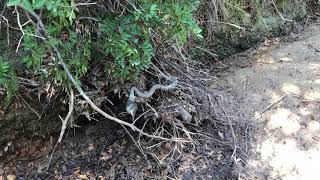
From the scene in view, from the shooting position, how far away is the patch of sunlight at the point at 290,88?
3180mm

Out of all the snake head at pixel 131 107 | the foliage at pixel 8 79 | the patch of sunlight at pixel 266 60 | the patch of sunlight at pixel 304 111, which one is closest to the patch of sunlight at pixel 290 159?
the patch of sunlight at pixel 304 111

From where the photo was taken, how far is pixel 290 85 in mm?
3262

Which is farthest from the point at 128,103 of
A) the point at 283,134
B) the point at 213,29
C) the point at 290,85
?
the point at 213,29

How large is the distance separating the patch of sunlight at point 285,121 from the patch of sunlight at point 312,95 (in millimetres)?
230

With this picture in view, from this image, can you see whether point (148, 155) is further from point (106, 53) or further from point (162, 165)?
point (106, 53)

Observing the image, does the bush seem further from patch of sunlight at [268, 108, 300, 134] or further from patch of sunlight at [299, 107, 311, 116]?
patch of sunlight at [299, 107, 311, 116]

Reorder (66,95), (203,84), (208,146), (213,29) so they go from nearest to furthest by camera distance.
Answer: (66,95)
(208,146)
(203,84)
(213,29)

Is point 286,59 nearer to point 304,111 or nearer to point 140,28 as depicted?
point 304,111

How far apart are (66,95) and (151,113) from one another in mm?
571

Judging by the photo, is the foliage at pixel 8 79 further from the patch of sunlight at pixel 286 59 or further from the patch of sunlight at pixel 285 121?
the patch of sunlight at pixel 286 59

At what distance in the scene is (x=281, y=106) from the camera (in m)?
3.05

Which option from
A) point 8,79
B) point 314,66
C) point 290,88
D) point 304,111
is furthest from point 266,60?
point 8,79

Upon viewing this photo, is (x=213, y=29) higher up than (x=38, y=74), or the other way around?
(x=38, y=74)

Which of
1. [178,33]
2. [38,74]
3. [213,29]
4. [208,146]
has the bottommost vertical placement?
[208,146]
